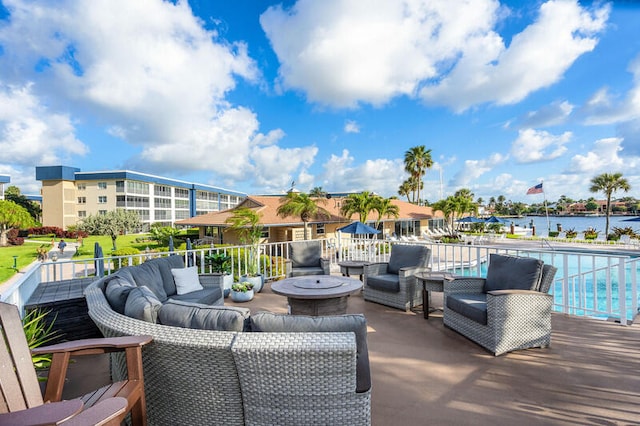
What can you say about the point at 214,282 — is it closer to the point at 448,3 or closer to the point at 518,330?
the point at 518,330

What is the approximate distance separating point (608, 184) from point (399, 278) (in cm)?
2796

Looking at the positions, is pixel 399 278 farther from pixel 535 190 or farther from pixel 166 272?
pixel 535 190

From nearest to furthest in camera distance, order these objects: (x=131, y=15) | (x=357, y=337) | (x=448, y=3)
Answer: (x=357, y=337) < (x=131, y=15) < (x=448, y=3)

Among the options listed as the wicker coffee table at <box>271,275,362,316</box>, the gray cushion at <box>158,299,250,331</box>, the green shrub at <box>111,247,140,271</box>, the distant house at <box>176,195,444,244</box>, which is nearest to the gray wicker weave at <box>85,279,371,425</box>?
the gray cushion at <box>158,299,250,331</box>

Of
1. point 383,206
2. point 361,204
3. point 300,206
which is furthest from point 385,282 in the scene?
point 383,206

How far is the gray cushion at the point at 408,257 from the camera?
4.79 m

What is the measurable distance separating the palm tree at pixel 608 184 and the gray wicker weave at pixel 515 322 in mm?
26446

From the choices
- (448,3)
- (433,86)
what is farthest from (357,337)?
(433,86)

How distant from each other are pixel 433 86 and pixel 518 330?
10.1m

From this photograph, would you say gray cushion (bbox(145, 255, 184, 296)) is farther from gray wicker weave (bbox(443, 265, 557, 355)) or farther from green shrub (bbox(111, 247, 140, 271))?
gray wicker weave (bbox(443, 265, 557, 355))

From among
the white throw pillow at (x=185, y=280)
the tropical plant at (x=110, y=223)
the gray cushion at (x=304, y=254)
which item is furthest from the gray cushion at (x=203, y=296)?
the tropical plant at (x=110, y=223)

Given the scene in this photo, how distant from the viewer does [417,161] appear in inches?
1141

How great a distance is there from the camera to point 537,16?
21.8ft

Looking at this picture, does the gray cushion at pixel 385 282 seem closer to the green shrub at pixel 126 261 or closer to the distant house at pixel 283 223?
the green shrub at pixel 126 261
